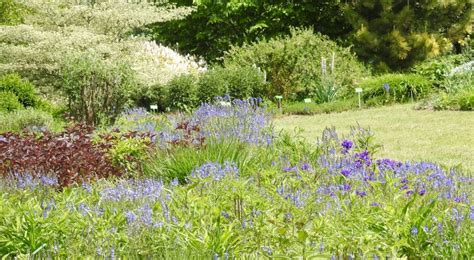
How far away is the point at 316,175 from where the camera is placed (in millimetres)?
5230

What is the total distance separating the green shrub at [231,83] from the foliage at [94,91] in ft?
10.5

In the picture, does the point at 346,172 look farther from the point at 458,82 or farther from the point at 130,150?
the point at 458,82

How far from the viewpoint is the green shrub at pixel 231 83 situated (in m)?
15.5

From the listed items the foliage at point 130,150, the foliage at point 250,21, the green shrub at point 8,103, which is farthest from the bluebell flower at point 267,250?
the foliage at point 250,21

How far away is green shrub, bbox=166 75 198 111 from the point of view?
15695 millimetres

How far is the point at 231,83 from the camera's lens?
52.0 ft

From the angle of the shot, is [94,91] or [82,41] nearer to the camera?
[94,91]

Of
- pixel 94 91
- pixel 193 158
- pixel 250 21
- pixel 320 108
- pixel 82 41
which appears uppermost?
pixel 193 158

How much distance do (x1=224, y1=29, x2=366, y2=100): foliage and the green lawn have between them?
2.68 metres

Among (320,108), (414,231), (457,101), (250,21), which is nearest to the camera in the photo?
(414,231)

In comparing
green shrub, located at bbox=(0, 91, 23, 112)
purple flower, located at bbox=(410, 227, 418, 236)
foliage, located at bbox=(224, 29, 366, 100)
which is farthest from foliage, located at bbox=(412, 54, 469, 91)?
purple flower, located at bbox=(410, 227, 418, 236)

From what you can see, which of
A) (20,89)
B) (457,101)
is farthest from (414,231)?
(20,89)

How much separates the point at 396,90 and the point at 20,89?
755 centimetres

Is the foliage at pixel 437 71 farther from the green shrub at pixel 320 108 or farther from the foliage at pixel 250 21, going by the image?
→ the foliage at pixel 250 21
